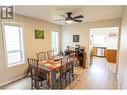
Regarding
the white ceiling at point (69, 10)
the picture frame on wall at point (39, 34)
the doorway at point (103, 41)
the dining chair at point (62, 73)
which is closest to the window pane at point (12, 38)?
the white ceiling at point (69, 10)

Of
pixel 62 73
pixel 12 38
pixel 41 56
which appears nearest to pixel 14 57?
pixel 12 38

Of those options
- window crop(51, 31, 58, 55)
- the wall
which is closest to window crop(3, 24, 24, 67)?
window crop(51, 31, 58, 55)

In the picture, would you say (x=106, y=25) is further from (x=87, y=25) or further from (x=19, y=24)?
(x=19, y=24)

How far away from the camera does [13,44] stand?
11.6ft

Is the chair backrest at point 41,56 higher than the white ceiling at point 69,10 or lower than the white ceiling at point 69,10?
lower

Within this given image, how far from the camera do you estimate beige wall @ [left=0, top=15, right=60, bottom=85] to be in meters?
3.12

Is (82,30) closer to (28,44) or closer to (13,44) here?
(28,44)

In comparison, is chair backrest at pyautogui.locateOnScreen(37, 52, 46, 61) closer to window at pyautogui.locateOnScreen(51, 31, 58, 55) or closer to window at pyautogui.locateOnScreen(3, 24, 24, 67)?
window at pyautogui.locateOnScreen(3, 24, 24, 67)

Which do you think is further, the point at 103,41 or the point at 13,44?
the point at 103,41

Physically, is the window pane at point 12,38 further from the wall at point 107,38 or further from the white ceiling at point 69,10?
the wall at point 107,38

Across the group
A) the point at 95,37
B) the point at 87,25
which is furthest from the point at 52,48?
the point at 95,37

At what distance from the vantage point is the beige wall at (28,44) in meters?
3.12

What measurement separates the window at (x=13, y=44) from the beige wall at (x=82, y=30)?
282 cm
